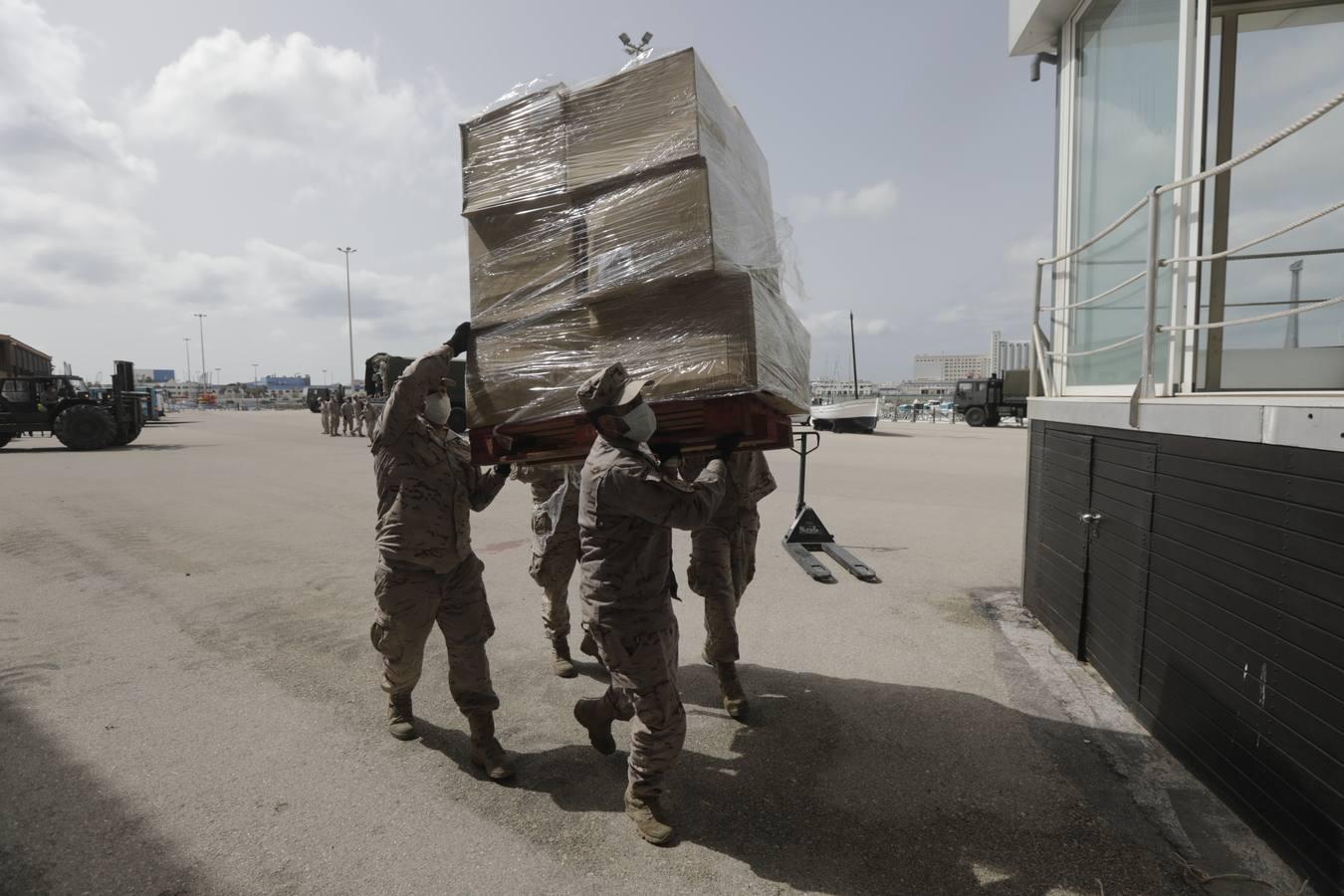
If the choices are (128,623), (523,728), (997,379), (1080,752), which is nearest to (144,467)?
(128,623)

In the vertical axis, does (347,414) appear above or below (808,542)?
above

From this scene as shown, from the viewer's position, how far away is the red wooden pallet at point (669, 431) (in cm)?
265

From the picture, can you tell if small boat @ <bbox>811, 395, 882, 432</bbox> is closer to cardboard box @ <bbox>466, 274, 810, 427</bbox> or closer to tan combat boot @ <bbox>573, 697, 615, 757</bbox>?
tan combat boot @ <bbox>573, 697, 615, 757</bbox>

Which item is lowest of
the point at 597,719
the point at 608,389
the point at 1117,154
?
the point at 597,719

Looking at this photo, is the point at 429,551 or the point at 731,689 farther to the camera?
the point at 731,689

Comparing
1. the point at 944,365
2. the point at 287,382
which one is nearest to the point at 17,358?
the point at 287,382

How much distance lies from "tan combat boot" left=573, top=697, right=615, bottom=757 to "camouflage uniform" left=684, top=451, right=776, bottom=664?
74cm

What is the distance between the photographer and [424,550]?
3.12 metres

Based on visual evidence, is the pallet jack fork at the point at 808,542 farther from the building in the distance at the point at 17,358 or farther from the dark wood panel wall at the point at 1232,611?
the building in the distance at the point at 17,358

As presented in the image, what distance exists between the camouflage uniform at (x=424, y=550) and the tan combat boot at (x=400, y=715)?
190mm

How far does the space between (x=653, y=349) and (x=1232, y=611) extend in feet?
8.13

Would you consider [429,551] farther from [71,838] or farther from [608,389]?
[71,838]

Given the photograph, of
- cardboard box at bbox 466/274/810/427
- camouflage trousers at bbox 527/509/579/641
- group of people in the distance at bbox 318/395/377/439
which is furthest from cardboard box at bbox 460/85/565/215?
group of people in the distance at bbox 318/395/377/439

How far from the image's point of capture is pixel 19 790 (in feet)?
9.32
